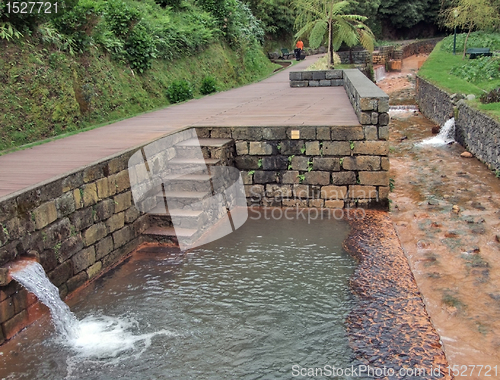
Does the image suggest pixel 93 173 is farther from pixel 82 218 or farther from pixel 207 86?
pixel 207 86

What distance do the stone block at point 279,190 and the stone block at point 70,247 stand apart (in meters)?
3.89

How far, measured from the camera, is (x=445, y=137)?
596 inches

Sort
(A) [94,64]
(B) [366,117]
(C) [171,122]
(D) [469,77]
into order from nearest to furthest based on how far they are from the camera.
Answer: (B) [366,117]
(C) [171,122]
(A) [94,64]
(D) [469,77]

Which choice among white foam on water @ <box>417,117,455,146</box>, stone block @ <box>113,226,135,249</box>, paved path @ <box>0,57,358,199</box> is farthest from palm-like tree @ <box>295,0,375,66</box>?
stone block @ <box>113,226,135,249</box>

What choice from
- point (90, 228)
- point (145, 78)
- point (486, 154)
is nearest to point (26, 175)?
point (90, 228)

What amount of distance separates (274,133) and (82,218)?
3910 millimetres

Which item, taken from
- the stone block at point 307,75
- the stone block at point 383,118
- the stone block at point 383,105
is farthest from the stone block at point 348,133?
the stone block at point 307,75

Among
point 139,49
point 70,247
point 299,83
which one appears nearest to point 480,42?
point 299,83

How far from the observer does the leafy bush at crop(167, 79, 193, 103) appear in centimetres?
1452

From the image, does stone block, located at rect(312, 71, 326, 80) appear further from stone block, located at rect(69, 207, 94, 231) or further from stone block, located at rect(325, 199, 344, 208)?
stone block, located at rect(69, 207, 94, 231)

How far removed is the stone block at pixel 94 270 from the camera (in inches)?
251

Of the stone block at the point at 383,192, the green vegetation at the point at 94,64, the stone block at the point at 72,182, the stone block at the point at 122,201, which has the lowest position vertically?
the stone block at the point at 383,192

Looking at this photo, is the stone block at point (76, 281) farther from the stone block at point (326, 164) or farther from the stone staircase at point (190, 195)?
the stone block at point (326, 164)

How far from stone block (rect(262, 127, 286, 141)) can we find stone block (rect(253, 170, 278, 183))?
620 mm
